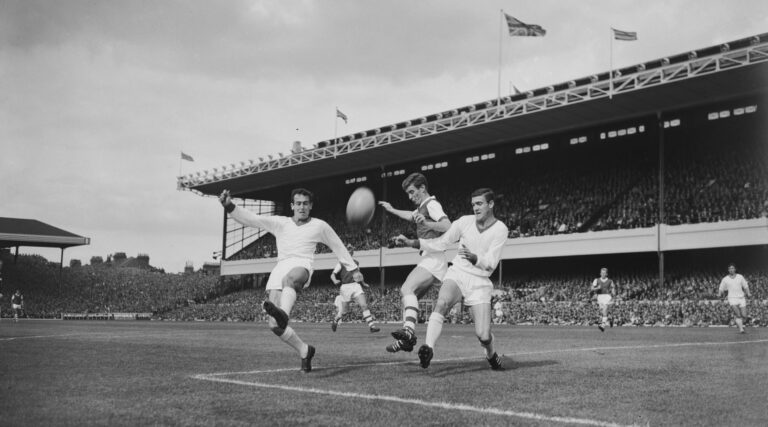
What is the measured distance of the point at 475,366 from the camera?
8.85 meters

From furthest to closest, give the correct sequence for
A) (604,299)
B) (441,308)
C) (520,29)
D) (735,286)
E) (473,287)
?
(520,29) → (604,299) → (735,286) → (473,287) → (441,308)

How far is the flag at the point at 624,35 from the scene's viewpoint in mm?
33125

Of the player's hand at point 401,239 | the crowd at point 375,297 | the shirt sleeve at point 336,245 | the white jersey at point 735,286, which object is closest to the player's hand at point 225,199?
the shirt sleeve at point 336,245

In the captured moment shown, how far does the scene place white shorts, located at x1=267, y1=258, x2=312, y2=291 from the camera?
862 centimetres

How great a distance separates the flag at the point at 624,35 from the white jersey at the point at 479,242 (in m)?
27.7

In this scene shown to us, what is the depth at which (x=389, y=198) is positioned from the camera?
53.4 meters

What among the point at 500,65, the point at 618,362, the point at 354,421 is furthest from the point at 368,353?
the point at 500,65

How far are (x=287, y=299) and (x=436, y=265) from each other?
212 cm

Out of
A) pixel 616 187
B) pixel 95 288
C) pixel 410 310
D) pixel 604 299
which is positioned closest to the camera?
pixel 410 310

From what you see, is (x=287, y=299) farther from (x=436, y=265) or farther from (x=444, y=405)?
(x=444, y=405)

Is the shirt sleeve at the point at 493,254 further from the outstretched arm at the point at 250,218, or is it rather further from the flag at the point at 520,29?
the flag at the point at 520,29

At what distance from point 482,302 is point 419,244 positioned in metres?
1.19

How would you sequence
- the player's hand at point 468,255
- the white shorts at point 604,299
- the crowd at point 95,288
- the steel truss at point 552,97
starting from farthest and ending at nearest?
the crowd at point 95,288
the steel truss at point 552,97
the white shorts at point 604,299
the player's hand at point 468,255

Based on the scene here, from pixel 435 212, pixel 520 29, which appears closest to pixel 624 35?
pixel 520 29
